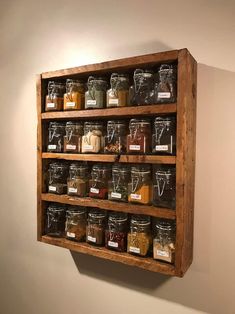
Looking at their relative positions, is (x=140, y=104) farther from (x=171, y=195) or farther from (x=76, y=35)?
(x=76, y=35)

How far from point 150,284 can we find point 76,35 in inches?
53.0

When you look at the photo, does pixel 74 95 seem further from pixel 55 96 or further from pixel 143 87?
pixel 143 87

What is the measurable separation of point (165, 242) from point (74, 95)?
776mm

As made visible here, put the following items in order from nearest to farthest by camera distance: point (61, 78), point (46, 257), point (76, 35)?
point (61, 78)
point (76, 35)
point (46, 257)

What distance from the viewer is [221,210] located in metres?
1.17

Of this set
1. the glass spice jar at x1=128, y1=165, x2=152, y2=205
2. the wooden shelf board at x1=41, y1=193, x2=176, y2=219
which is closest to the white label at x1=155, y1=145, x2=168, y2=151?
the glass spice jar at x1=128, y1=165, x2=152, y2=205

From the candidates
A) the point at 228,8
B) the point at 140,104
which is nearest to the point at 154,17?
the point at 228,8

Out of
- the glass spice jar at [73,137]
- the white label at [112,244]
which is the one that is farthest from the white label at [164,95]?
the white label at [112,244]

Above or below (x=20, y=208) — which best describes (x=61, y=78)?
above

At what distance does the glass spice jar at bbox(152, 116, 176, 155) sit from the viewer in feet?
3.62

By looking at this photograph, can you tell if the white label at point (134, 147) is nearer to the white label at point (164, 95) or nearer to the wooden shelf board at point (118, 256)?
the white label at point (164, 95)

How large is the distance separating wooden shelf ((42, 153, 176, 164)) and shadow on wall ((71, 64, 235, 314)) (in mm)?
200

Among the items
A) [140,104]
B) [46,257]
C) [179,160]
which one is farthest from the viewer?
[46,257]

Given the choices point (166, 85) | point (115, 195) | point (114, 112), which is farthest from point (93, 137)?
point (166, 85)
